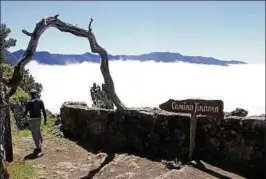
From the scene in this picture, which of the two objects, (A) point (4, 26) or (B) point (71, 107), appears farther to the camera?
(B) point (71, 107)

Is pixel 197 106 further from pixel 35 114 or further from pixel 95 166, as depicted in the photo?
pixel 35 114

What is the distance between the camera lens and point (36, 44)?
13.2m

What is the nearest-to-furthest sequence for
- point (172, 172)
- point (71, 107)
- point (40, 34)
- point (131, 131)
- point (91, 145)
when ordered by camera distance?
point (172, 172), point (40, 34), point (131, 131), point (91, 145), point (71, 107)

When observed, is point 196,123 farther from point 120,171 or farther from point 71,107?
point 71,107

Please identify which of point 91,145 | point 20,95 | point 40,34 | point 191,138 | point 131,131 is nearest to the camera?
point 191,138

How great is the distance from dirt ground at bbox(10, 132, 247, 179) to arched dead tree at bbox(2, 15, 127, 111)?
6.67 ft

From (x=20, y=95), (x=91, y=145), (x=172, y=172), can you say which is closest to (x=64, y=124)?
(x=91, y=145)

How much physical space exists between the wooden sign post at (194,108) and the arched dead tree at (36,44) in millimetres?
2640

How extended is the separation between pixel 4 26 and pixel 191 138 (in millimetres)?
7638

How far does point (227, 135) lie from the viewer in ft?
Answer: 39.6

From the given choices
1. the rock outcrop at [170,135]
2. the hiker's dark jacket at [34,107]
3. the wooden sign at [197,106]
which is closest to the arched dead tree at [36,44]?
the rock outcrop at [170,135]

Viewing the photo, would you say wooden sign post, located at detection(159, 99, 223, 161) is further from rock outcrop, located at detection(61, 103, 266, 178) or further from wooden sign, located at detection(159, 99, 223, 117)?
rock outcrop, located at detection(61, 103, 266, 178)

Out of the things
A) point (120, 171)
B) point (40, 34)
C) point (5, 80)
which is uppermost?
point (40, 34)

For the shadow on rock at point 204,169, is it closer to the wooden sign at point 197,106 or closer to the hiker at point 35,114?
the wooden sign at point 197,106
